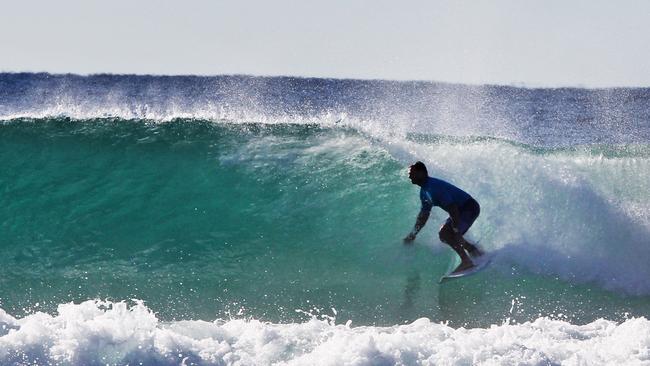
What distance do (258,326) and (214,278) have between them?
6.60 ft

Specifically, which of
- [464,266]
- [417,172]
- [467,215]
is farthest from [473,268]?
[417,172]

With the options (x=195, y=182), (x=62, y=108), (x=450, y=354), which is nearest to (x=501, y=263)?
(x=450, y=354)

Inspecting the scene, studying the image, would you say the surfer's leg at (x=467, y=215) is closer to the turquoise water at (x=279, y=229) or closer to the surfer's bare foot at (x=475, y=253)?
the surfer's bare foot at (x=475, y=253)

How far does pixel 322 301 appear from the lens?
8680mm

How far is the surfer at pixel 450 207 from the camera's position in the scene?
8670mm

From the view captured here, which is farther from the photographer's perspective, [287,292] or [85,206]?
[85,206]

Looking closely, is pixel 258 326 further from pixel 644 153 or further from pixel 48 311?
pixel 644 153

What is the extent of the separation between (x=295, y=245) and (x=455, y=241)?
2.02 m

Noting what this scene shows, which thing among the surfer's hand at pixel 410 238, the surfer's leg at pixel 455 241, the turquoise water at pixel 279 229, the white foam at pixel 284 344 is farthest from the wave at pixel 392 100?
the white foam at pixel 284 344

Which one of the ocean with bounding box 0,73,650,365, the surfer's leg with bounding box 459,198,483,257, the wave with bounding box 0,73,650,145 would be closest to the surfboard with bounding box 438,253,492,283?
the ocean with bounding box 0,73,650,365

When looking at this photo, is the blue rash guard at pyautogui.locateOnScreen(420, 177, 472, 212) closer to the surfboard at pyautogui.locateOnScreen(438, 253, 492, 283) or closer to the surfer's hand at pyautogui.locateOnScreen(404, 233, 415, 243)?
the surfer's hand at pyautogui.locateOnScreen(404, 233, 415, 243)

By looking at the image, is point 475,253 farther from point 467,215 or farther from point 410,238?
point 410,238

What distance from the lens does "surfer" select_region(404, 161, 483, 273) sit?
8670 mm

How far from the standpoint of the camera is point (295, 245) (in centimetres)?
988
